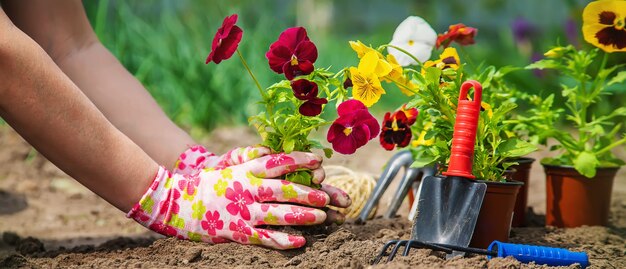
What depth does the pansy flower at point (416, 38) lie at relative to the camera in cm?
203

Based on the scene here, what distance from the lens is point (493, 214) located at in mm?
1677

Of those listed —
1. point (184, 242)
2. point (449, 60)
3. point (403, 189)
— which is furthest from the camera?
point (403, 189)

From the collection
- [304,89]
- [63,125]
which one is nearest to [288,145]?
[304,89]

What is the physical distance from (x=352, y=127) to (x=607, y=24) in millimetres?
739

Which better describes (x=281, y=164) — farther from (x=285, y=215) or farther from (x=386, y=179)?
(x=386, y=179)

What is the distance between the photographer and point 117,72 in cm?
212

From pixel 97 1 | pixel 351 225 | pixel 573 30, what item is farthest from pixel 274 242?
pixel 573 30

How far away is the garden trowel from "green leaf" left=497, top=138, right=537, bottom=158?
14cm

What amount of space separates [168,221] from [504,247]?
74cm

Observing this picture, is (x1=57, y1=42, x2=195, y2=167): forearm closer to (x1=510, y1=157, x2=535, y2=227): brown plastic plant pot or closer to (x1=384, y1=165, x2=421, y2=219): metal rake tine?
(x1=384, y1=165, x2=421, y2=219): metal rake tine

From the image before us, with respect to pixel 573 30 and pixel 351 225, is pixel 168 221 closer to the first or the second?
pixel 351 225

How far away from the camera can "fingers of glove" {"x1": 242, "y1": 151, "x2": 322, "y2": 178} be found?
1.65 meters

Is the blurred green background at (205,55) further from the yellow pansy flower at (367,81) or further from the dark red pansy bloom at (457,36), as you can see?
the yellow pansy flower at (367,81)

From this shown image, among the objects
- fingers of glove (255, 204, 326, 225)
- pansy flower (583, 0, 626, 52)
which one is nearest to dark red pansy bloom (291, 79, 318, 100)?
fingers of glove (255, 204, 326, 225)
